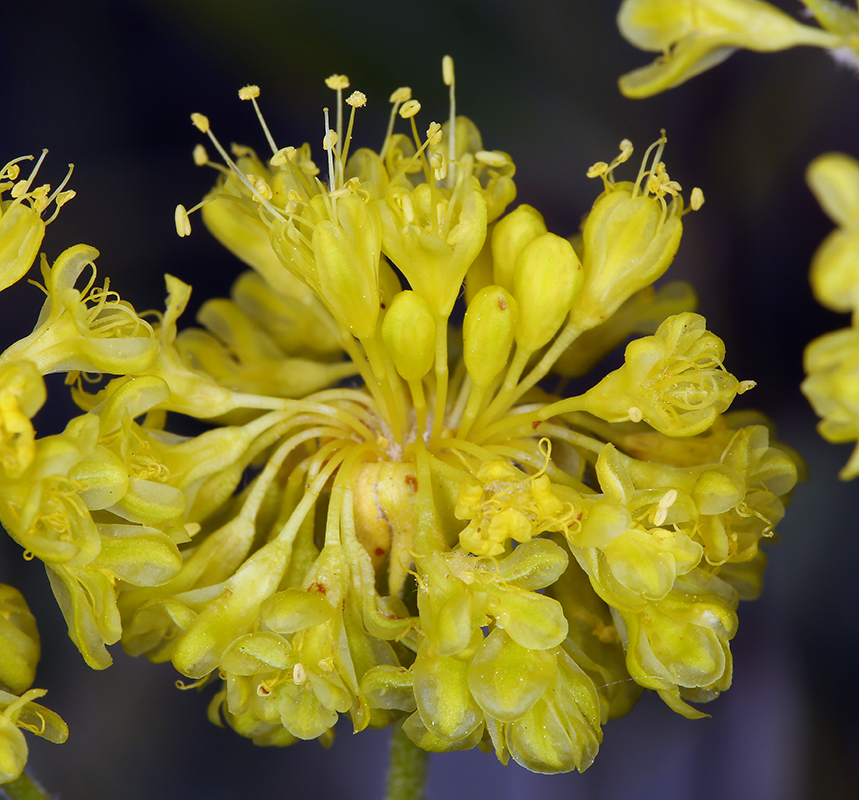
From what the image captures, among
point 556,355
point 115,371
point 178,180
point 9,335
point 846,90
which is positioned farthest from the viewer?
point 178,180

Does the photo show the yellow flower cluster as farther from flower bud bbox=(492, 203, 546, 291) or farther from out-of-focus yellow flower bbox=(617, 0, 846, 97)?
flower bud bbox=(492, 203, 546, 291)

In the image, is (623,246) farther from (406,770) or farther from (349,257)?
(406,770)

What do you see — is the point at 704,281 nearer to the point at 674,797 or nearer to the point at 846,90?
the point at 846,90

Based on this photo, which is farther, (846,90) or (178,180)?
(178,180)

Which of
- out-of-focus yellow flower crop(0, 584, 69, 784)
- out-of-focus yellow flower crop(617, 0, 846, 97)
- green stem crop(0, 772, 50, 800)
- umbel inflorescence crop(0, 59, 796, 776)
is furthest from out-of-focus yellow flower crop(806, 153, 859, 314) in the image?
Result: green stem crop(0, 772, 50, 800)

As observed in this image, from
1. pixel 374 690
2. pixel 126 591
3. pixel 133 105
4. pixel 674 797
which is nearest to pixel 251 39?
pixel 133 105
